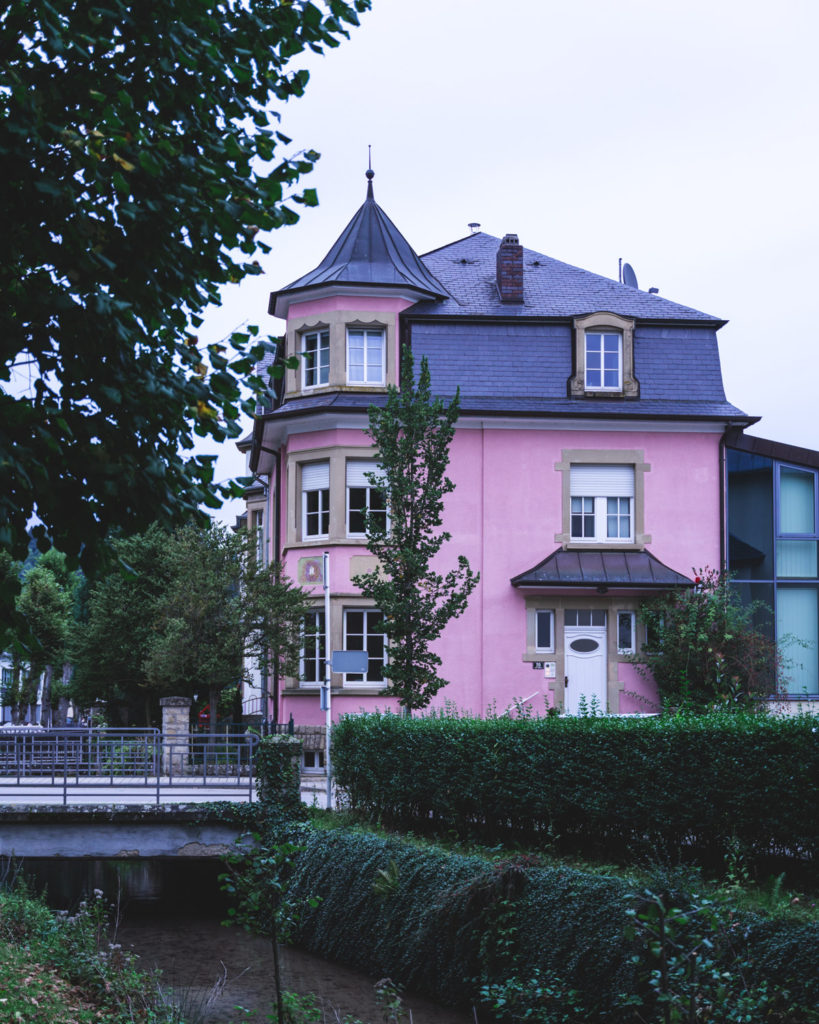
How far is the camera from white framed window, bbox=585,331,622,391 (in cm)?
2911

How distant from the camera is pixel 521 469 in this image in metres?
28.8

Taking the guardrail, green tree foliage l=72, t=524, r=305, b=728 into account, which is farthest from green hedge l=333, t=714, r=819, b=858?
green tree foliage l=72, t=524, r=305, b=728

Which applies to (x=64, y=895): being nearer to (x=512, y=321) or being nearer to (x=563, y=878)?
(x=563, y=878)

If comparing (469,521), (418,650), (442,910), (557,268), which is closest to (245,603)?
(469,521)

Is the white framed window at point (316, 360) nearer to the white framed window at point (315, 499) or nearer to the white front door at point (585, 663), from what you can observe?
the white framed window at point (315, 499)

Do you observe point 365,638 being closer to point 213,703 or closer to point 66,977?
point 213,703

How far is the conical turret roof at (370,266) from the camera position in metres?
28.7

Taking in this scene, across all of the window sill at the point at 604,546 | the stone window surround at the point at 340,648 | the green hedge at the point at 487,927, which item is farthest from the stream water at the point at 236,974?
the window sill at the point at 604,546

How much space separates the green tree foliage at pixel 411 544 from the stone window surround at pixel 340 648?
5618mm

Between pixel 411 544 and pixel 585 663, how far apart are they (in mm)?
7885

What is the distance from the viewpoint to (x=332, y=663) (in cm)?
1958

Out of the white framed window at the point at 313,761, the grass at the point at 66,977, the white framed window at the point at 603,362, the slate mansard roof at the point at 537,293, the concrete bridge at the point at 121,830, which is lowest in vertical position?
the grass at the point at 66,977

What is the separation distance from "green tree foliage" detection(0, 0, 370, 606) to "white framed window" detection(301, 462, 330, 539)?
2089cm

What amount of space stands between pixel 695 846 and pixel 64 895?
42.1ft
